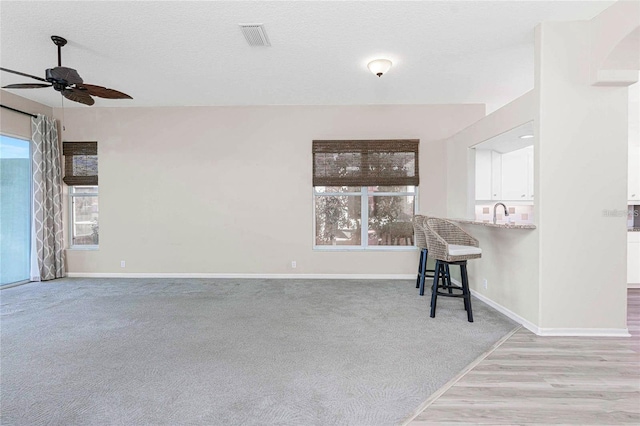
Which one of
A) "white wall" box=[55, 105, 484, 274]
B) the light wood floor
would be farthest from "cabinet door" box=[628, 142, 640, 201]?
the light wood floor

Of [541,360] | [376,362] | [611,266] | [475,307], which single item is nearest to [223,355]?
[376,362]

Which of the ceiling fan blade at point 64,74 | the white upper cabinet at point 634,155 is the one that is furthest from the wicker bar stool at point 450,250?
the ceiling fan blade at point 64,74

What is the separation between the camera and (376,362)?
2.41 metres

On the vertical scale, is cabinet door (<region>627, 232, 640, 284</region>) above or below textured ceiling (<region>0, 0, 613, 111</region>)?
below

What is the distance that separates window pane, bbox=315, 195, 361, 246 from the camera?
5340 mm

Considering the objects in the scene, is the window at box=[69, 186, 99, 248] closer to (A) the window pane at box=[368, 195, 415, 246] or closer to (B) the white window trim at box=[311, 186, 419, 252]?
(B) the white window trim at box=[311, 186, 419, 252]

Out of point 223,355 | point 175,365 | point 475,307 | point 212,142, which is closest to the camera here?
point 175,365

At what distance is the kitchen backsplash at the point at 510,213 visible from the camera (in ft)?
18.3

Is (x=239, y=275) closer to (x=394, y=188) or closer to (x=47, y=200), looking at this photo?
(x=394, y=188)

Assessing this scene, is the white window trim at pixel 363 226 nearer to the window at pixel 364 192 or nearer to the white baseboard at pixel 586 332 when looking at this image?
the window at pixel 364 192

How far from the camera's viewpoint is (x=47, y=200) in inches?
200

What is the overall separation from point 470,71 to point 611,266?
2.71m

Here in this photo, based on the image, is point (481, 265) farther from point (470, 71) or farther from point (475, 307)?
point (470, 71)

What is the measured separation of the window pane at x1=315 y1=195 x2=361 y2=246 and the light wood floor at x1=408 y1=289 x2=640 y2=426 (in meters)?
2.97
